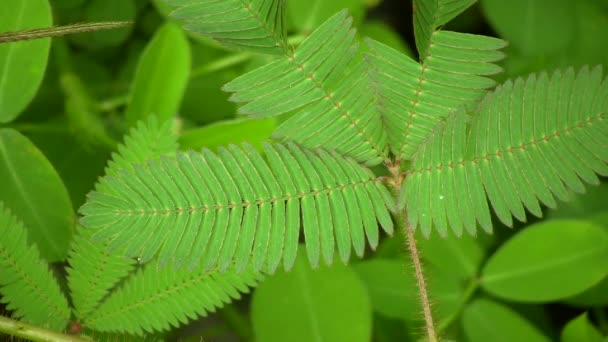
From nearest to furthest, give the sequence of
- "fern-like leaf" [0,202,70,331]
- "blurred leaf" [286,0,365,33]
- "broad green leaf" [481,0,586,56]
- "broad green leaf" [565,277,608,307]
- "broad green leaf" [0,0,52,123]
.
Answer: "fern-like leaf" [0,202,70,331], "broad green leaf" [0,0,52,123], "broad green leaf" [565,277,608,307], "blurred leaf" [286,0,365,33], "broad green leaf" [481,0,586,56]

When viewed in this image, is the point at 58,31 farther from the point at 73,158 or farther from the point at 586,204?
the point at 586,204

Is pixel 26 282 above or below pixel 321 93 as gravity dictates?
below

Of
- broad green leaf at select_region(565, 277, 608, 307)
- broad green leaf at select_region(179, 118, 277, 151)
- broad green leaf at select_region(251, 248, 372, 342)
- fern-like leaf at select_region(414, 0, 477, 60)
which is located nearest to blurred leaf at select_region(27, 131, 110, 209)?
broad green leaf at select_region(179, 118, 277, 151)

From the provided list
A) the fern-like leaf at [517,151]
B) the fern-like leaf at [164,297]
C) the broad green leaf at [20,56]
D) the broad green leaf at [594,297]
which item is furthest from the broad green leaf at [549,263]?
the broad green leaf at [20,56]

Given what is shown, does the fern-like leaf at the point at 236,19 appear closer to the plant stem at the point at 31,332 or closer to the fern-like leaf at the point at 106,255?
the fern-like leaf at the point at 106,255

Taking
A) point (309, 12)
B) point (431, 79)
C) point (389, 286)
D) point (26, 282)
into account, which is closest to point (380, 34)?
point (309, 12)

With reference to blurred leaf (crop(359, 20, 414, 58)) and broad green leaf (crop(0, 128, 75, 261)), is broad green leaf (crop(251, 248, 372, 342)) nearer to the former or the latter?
broad green leaf (crop(0, 128, 75, 261))
